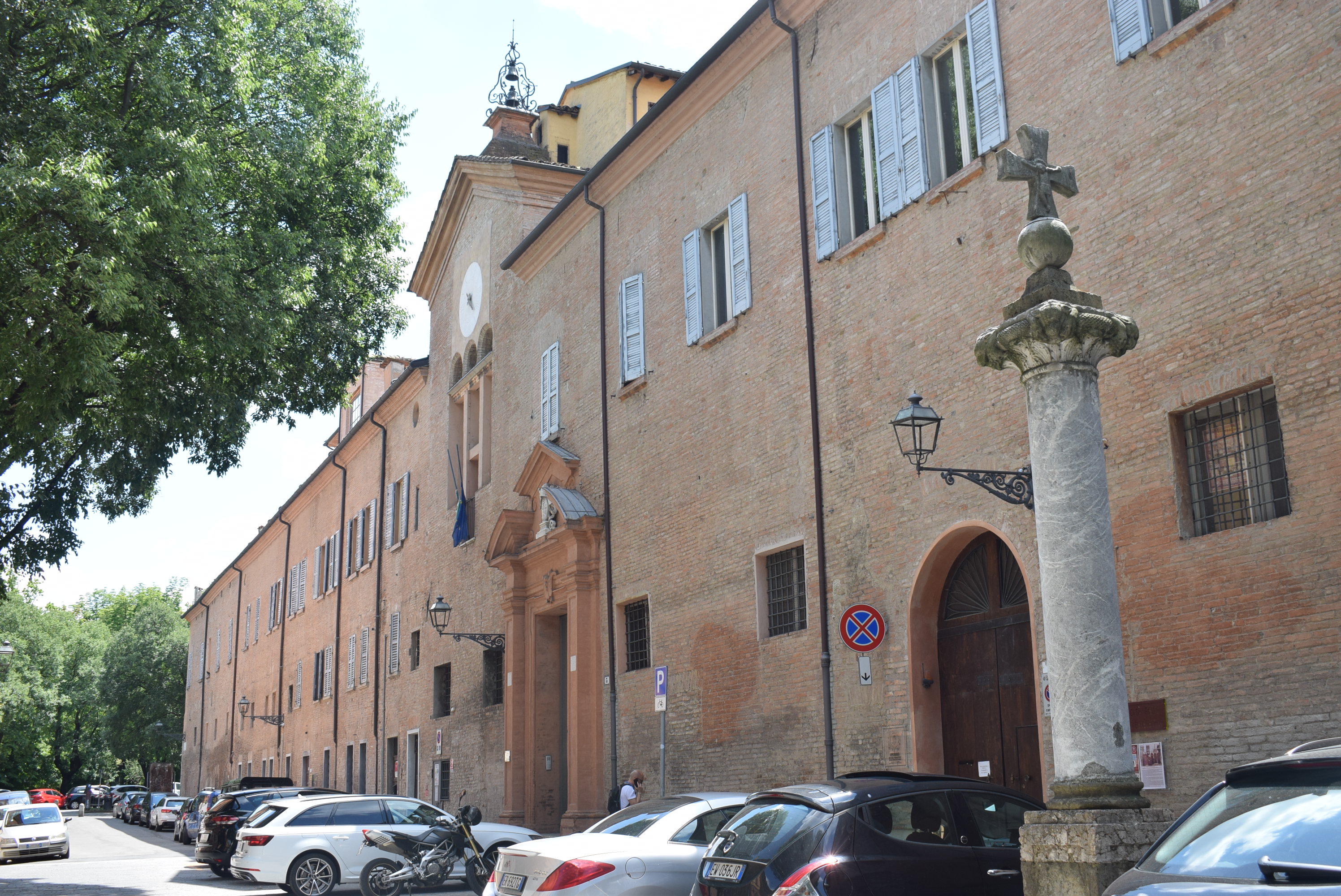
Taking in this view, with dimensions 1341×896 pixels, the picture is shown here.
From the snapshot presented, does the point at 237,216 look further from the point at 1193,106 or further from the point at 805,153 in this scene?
the point at 1193,106

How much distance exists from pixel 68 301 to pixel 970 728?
11.6 m

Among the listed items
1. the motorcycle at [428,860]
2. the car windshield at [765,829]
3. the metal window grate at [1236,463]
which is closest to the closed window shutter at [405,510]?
the motorcycle at [428,860]

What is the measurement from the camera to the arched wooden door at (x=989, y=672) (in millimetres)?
12562

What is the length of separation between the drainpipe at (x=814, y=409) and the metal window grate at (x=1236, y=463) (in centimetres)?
526

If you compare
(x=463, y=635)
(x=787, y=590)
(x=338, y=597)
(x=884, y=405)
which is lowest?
(x=787, y=590)

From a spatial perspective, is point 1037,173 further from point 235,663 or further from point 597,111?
point 235,663

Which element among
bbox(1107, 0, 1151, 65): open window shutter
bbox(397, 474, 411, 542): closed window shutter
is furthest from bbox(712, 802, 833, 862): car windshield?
bbox(397, 474, 411, 542): closed window shutter

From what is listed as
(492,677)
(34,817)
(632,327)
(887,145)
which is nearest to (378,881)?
(632,327)

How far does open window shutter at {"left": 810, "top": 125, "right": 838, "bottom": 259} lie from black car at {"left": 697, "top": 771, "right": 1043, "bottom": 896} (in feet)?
28.0

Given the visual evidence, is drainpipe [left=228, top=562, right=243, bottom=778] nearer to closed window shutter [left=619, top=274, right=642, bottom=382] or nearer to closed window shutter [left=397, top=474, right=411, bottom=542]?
closed window shutter [left=397, top=474, right=411, bottom=542]

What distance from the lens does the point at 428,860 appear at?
15.5 meters

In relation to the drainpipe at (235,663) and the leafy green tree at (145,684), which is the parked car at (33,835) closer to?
the drainpipe at (235,663)

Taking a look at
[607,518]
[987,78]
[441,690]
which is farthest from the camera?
[441,690]

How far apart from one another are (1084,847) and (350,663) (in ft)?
112
